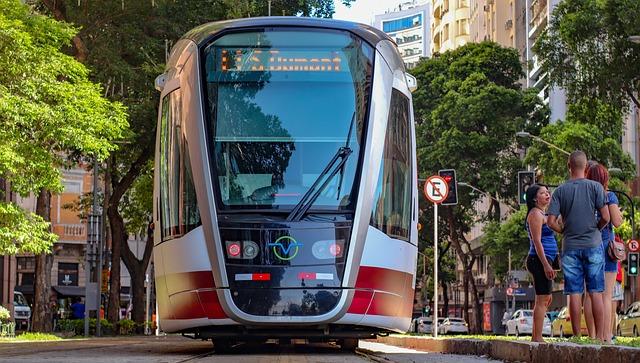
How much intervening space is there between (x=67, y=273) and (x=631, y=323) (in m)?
48.1

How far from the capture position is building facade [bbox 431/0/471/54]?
125375 mm

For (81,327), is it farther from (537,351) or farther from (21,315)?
(537,351)

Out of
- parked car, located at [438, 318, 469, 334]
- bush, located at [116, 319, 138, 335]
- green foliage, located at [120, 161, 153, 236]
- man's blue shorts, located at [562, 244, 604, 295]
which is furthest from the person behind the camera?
parked car, located at [438, 318, 469, 334]

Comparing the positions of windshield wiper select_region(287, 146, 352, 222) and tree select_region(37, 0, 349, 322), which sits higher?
tree select_region(37, 0, 349, 322)

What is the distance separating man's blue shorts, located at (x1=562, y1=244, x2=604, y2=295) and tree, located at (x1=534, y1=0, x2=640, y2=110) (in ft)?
80.1

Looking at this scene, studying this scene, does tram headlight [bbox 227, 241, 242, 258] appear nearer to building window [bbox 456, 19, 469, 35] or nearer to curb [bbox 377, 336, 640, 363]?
curb [bbox 377, 336, 640, 363]

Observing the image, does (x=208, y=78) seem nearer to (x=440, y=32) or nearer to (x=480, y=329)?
(x=480, y=329)

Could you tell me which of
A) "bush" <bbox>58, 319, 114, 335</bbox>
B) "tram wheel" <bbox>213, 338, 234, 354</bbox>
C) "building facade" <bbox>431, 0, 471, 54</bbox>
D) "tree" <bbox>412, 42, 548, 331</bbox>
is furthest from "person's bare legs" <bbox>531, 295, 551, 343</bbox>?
"building facade" <bbox>431, 0, 471, 54</bbox>

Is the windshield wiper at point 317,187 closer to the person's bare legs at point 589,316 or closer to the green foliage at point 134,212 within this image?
the person's bare legs at point 589,316

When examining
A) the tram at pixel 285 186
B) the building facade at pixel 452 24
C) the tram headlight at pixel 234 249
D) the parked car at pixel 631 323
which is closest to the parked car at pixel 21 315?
the parked car at pixel 631 323

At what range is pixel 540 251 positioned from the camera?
44.2 feet

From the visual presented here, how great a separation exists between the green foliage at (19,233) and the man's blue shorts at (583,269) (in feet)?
59.8

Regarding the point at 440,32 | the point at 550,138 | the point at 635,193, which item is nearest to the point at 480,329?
the point at 635,193

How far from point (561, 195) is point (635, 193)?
151ft
